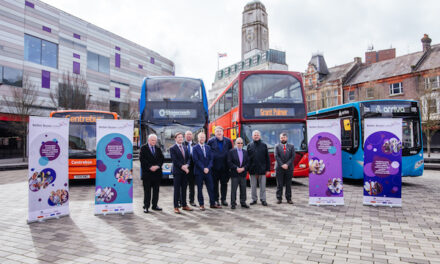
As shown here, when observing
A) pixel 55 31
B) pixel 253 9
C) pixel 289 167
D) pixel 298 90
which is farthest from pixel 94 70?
pixel 253 9

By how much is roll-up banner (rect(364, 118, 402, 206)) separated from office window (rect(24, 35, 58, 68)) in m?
31.2

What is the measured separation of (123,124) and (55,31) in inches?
1196

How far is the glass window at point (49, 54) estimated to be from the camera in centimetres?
2972

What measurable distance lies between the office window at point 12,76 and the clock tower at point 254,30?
52.8 m

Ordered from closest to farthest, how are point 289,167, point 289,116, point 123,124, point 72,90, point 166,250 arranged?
point 166,250 → point 123,124 → point 289,167 → point 289,116 → point 72,90

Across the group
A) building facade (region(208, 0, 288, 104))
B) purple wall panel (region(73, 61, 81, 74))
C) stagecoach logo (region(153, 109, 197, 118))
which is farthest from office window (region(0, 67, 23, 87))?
building facade (region(208, 0, 288, 104))

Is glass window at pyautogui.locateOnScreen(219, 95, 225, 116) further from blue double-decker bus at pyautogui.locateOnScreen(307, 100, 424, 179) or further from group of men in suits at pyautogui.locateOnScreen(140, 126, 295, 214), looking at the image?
group of men in suits at pyautogui.locateOnScreen(140, 126, 295, 214)

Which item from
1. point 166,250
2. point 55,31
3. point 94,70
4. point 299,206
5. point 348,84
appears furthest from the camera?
point 348,84

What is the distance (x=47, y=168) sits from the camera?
6.15 m

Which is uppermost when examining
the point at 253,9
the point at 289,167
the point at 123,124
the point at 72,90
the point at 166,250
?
the point at 253,9

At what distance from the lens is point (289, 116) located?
10531mm

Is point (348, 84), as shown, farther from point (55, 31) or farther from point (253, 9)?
point (253, 9)

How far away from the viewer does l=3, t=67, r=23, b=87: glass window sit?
85.6 feet

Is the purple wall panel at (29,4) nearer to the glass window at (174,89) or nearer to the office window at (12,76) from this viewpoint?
the office window at (12,76)
